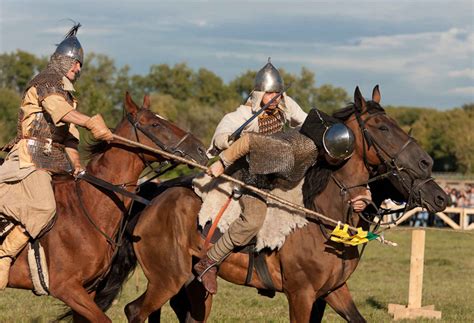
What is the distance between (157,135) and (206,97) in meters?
83.0

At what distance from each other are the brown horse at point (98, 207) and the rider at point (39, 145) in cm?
20

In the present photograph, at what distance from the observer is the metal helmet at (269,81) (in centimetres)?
825

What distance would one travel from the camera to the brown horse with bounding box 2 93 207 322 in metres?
7.51

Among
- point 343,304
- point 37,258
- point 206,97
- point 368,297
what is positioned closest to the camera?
point 37,258

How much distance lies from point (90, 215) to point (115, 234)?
302 mm

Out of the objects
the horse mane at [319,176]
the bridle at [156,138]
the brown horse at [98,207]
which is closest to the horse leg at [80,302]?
the brown horse at [98,207]

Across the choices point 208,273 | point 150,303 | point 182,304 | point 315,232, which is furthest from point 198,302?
point 315,232

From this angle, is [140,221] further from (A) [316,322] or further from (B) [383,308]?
(B) [383,308]

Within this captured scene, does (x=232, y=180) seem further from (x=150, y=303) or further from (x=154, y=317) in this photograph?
(x=154, y=317)

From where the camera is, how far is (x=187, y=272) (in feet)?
28.8

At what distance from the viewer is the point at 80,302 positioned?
7309mm

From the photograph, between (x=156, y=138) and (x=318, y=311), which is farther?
(x=318, y=311)

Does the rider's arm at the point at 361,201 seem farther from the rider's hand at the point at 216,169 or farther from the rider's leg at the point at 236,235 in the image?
the rider's hand at the point at 216,169

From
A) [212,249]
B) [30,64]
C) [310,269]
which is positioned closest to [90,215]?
[212,249]
